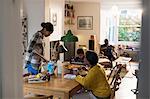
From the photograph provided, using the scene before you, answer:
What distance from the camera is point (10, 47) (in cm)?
120

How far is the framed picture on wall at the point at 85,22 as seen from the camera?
9562mm

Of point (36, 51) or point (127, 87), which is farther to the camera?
point (127, 87)

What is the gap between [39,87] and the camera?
3.01 meters

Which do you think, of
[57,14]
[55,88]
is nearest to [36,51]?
[55,88]

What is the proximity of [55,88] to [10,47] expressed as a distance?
5.95ft

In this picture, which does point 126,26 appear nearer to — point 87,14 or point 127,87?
point 87,14

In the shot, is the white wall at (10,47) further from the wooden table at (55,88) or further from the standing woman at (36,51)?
the standing woman at (36,51)

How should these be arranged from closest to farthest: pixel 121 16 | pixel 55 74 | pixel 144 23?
pixel 144 23 < pixel 55 74 < pixel 121 16

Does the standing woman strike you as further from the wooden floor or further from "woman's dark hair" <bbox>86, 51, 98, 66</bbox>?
the wooden floor

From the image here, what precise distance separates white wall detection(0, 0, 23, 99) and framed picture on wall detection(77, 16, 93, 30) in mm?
8423

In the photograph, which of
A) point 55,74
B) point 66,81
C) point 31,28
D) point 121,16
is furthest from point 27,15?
point 121,16

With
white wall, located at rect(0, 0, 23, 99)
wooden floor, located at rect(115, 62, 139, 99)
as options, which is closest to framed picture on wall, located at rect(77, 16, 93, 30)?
wooden floor, located at rect(115, 62, 139, 99)

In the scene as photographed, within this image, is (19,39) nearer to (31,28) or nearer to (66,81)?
(66,81)

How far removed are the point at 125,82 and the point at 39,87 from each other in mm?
3886
